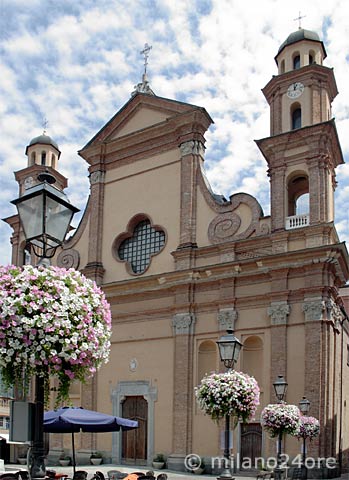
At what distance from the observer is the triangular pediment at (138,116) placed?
107 feet

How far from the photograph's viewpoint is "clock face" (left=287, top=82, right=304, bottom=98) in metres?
28.7

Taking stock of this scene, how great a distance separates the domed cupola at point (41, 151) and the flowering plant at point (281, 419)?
80.5ft

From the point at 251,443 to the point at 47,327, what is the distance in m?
20.5

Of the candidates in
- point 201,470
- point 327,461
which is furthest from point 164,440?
point 327,461

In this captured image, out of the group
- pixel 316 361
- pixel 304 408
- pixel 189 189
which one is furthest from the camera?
pixel 189 189

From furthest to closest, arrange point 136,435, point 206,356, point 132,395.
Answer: point 132,395, point 136,435, point 206,356

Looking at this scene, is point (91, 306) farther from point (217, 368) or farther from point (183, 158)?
point (183, 158)

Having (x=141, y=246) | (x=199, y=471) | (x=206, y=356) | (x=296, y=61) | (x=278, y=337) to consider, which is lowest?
(x=199, y=471)

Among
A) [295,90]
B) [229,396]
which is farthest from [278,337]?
[229,396]

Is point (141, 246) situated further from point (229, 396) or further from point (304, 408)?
point (229, 396)

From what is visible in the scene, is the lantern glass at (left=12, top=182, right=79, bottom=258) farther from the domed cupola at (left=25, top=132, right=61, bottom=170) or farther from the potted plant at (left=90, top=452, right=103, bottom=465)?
the domed cupola at (left=25, top=132, right=61, bottom=170)

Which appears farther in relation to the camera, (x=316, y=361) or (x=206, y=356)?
(x=206, y=356)

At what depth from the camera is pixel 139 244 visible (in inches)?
1297

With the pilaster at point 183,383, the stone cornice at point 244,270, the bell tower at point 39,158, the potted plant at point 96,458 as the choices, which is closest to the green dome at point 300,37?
the stone cornice at point 244,270
